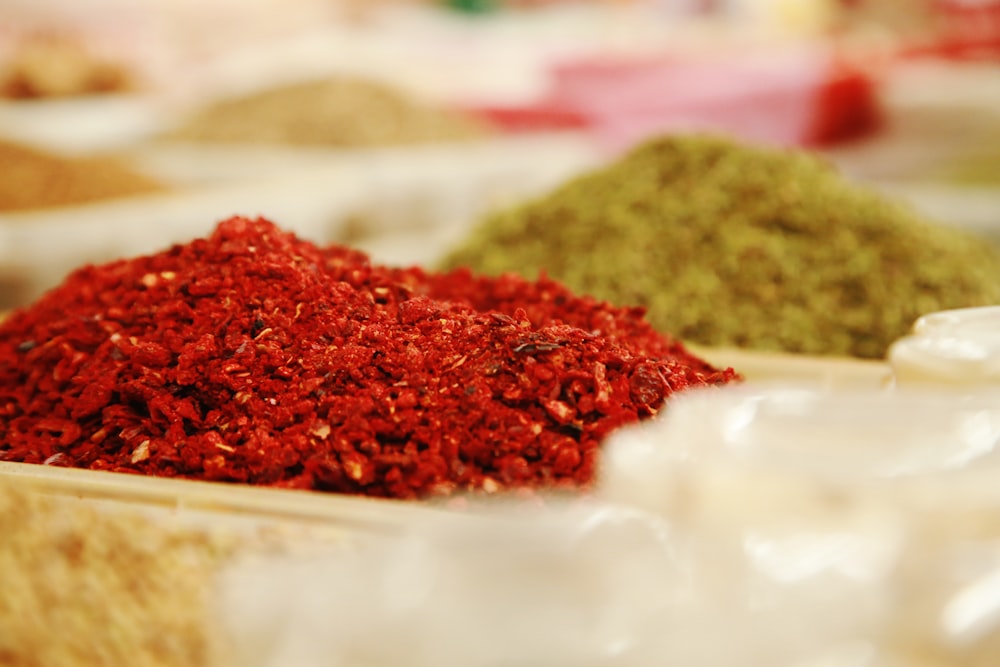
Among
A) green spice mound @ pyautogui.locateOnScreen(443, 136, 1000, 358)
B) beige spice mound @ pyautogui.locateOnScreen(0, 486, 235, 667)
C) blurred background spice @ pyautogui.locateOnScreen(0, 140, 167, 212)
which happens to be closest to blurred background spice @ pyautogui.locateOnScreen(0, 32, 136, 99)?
blurred background spice @ pyautogui.locateOnScreen(0, 140, 167, 212)

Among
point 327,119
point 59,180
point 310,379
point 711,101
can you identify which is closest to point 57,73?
point 327,119

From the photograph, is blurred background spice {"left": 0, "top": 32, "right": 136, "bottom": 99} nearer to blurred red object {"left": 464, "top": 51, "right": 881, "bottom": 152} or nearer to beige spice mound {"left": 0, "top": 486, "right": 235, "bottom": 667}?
blurred red object {"left": 464, "top": 51, "right": 881, "bottom": 152}

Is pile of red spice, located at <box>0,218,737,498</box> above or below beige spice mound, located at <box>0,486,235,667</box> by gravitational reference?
above

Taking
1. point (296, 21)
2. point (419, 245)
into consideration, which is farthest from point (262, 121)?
point (296, 21)

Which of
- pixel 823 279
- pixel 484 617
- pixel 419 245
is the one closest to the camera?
pixel 484 617

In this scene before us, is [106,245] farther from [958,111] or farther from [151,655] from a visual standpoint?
[958,111]

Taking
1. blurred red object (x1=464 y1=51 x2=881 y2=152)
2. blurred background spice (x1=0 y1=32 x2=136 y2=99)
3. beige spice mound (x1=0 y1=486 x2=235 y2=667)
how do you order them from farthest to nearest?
blurred red object (x1=464 y1=51 x2=881 y2=152), blurred background spice (x1=0 y1=32 x2=136 y2=99), beige spice mound (x1=0 y1=486 x2=235 y2=667)

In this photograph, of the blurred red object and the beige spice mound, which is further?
the blurred red object
